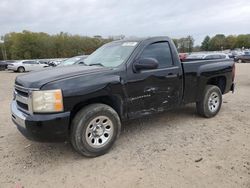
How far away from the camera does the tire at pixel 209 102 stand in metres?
5.98

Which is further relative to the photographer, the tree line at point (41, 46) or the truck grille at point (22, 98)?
the tree line at point (41, 46)

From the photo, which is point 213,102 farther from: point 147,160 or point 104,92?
point 104,92

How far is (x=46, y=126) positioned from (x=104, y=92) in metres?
1.01

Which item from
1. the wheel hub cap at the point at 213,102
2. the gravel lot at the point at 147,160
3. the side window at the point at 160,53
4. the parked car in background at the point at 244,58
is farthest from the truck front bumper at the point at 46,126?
the parked car in background at the point at 244,58

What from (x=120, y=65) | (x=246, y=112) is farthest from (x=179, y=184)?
(x=246, y=112)

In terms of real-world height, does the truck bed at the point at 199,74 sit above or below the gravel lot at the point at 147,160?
above

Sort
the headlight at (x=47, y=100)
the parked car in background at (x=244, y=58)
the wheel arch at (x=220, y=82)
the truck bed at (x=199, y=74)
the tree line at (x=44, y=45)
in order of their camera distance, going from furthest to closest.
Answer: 1. the tree line at (x=44, y=45)
2. the parked car in background at (x=244, y=58)
3. the wheel arch at (x=220, y=82)
4. the truck bed at (x=199, y=74)
5. the headlight at (x=47, y=100)

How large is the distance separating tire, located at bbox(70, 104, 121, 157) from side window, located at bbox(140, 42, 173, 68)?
4.53 ft

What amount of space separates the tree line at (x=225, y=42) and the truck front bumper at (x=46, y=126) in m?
104

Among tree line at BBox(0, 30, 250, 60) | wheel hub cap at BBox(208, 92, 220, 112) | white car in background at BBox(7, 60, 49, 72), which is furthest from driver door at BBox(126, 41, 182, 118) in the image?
tree line at BBox(0, 30, 250, 60)

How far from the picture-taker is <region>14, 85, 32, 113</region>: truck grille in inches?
154

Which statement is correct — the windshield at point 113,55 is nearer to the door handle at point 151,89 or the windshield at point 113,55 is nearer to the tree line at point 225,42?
the door handle at point 151,89

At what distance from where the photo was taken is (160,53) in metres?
5.21

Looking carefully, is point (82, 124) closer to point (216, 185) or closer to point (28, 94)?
point (28, 94)
